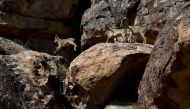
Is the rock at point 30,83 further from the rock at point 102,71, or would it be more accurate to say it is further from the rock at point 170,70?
the rock at point 170,70

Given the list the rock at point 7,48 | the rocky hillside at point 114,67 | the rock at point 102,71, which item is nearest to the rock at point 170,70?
the rocky hillside at point 114,67

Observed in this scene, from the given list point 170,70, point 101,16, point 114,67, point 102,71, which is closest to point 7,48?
point 102,71

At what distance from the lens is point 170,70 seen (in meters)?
16.7

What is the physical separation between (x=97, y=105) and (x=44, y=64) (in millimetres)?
3442

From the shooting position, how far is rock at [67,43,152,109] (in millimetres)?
20605

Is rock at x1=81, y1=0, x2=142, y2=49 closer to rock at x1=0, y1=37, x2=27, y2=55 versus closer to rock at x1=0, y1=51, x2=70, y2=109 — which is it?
rock at x1=0, y1=37, x2=27, y2=55

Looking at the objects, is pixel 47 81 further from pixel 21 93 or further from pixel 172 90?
pixel 172 90

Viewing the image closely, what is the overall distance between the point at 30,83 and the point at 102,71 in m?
3.40

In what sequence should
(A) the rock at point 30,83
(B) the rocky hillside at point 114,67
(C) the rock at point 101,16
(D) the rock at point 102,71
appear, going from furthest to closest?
1. (C) the rock at point 101,16
2. (A) the rock at point 30,83
3. (D) the rock at point 102,71
4. (B) the rocky hillside at point 114,67

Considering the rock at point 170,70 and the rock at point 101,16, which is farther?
the rock at point 101,16

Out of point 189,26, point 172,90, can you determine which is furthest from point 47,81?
point 189,26

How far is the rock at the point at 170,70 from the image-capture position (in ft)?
52.7

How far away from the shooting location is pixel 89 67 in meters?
21.0

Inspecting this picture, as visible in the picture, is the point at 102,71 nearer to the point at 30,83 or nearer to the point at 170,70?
the point at 30,83
